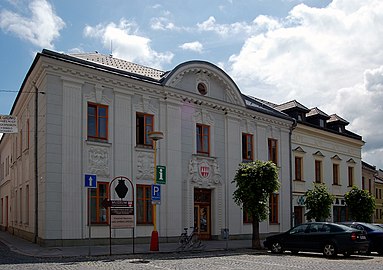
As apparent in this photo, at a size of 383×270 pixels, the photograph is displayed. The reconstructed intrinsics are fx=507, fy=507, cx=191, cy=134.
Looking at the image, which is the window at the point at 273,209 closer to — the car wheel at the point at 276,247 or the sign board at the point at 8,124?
the car wheel at the point at 276,247

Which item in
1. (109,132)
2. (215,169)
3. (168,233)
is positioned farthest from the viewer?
(215,169)

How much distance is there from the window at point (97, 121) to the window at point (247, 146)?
10.2m

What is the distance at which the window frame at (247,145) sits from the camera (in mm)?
30953

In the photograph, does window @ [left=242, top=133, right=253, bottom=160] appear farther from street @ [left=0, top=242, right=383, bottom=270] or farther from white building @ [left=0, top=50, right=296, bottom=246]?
street @ [left=0, top=242, right=383, bottom=270]

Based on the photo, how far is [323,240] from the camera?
19.8m

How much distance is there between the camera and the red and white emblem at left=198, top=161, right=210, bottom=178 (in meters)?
27.5

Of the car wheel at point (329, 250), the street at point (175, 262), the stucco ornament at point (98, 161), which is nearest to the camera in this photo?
the street at point (175, 262)

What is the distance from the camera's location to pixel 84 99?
75.0 feet

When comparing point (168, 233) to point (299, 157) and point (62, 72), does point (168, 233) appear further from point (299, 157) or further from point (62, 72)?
point (299, 157)

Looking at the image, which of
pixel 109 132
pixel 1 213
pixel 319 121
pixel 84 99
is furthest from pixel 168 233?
pixel 1 213

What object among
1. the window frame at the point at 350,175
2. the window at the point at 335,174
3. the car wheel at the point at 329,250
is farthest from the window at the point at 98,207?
the window frame at the point at 350,175

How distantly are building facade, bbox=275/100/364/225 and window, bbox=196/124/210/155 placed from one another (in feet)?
29.5

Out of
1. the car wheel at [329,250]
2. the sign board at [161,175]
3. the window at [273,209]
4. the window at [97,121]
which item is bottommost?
the car wheel at [329,250]

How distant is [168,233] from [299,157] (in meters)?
14.0
